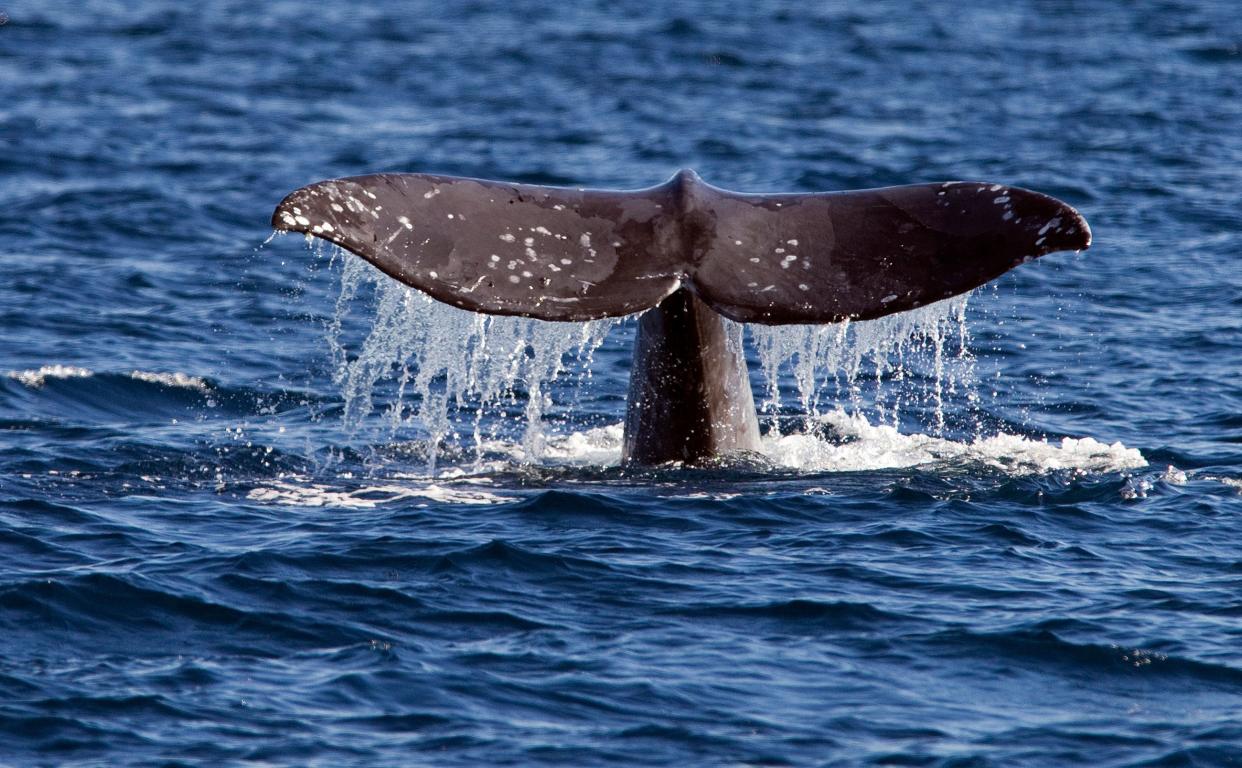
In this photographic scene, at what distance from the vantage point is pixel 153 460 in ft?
39.8

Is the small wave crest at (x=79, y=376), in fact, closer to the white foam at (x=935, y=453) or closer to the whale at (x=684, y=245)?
the white foam at (x=935, y=453)

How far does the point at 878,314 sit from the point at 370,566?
9.44ft

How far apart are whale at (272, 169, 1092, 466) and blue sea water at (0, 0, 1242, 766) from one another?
0.72 m

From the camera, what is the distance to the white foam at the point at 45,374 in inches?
557

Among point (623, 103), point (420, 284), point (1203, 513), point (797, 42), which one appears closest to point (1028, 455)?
point (1203, 513)

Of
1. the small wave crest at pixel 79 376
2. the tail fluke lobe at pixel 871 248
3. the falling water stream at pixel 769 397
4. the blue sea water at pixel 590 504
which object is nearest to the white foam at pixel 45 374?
the small wave crest at pixel 79 376

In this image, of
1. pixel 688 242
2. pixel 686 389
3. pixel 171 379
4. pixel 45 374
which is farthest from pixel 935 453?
pixel 45 374

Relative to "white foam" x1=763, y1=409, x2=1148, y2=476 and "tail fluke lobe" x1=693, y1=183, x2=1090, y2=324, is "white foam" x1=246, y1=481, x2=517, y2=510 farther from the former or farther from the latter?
"tail fluke lobe" x1=693, y1=183, x2=1090, y2=324

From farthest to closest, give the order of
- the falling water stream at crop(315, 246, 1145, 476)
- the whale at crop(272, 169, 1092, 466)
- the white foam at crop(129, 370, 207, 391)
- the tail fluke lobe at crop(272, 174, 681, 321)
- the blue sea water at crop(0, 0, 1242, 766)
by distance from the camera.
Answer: the white foam at crop(129, 370, 207, 391), the falling water stream at crop(315, 246, 1145, 476), the whale at crop(272, 169, 1092, 466), the tail fluke lobe at crop(272, 174, 681, 321), the blue sea water at crop(0, 0, 1242, 766)

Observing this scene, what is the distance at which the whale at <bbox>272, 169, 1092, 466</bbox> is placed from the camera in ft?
30.9

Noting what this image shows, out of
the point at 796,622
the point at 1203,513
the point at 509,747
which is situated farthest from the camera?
the point at 1203,513

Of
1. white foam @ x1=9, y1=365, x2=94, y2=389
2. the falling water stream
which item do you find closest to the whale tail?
the falling water stream

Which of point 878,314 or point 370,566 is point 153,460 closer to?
point 370,566

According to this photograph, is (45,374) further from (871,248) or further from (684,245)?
(871,248)
